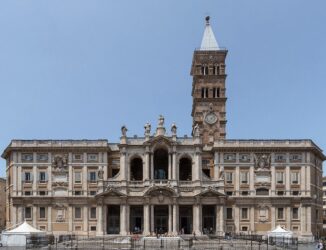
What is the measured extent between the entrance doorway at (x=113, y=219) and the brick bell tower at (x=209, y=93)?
2238cm

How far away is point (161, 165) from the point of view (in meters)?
99.6

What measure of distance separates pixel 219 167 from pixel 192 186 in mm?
6472

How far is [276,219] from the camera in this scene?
3750 inches

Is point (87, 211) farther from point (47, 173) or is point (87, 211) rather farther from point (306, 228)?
point (306, 228)

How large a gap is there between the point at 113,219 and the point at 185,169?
1544 centimetres

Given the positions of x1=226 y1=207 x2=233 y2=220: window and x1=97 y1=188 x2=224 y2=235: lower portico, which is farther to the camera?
x1=226 y1=207 x2=233 y2=220: window

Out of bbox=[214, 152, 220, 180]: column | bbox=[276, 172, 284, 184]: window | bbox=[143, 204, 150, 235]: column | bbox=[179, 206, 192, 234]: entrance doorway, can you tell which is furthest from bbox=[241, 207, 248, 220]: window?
bbox=[143, 204, 150, 235]: column

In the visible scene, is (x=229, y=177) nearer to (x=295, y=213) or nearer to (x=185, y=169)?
(x=185, y=169)

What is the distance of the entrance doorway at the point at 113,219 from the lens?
309ft

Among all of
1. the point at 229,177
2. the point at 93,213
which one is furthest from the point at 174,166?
the point at 93,213

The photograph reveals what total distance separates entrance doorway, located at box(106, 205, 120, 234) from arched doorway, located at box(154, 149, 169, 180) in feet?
29.5

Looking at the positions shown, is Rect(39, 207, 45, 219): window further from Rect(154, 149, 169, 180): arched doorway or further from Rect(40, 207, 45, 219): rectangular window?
Rect(154, 149, 169, 180): arched doorway

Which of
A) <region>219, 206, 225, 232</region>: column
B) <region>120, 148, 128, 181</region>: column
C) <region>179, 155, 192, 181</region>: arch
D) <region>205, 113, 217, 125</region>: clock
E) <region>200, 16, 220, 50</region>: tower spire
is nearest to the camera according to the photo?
<region>219, 206, 225, 232</region>: column

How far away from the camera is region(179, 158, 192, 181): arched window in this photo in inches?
3920
